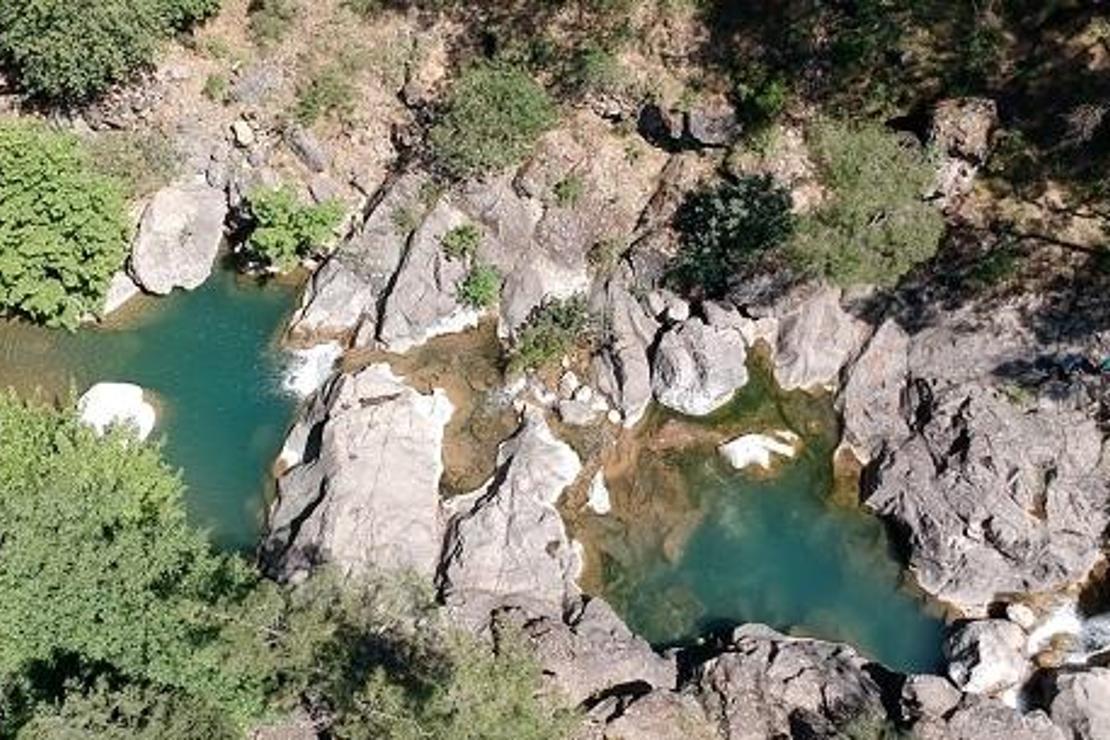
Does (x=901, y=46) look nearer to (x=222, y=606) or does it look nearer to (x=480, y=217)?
(x=480, y=217)

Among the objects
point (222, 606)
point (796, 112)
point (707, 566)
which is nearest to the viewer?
point (222, 606)

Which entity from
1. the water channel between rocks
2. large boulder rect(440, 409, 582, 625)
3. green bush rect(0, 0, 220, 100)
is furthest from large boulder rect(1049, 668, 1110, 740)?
green bush rect(0, 0, 220, 100)

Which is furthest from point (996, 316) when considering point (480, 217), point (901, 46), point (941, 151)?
point (480, 217)

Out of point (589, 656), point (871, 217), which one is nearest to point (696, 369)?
point (871, 217)

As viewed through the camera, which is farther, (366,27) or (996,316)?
(366,27)

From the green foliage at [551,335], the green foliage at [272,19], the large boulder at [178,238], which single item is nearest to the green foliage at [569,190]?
the green foliage at [551,335]

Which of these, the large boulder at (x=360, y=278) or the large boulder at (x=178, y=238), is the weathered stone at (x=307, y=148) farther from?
the large boulder at (x=178, y=238)

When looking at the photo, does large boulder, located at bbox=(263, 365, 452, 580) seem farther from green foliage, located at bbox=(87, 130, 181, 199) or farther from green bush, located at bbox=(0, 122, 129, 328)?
green foliage, located at bbox=(87, 130, 181, 199)
